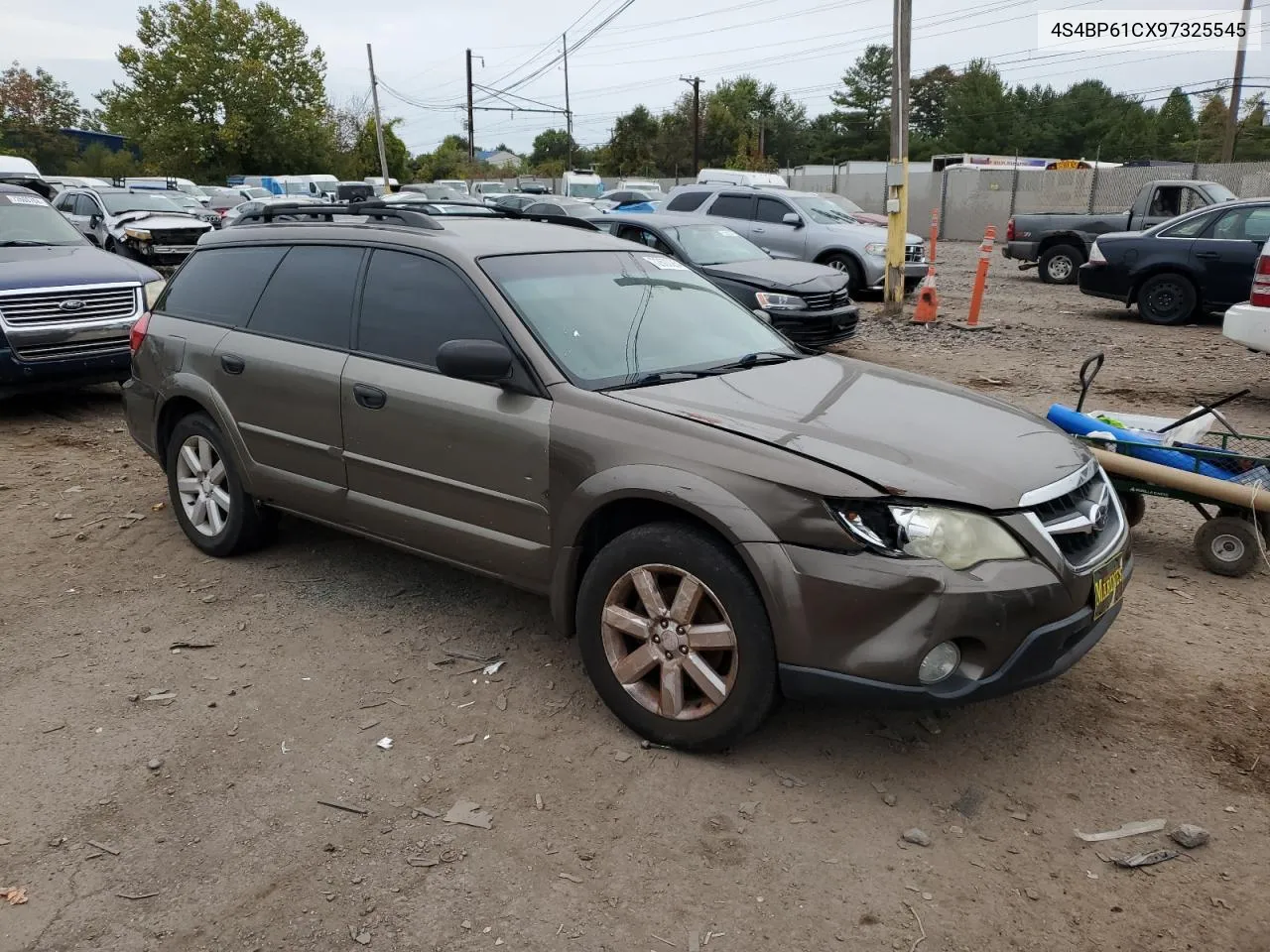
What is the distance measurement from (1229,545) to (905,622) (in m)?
2.83

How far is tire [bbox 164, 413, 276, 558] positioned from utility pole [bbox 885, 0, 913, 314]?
10.6m

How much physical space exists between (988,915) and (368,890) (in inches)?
65.0

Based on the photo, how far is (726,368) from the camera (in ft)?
13.1

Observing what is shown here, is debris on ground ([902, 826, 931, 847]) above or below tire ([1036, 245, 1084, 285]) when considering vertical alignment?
below

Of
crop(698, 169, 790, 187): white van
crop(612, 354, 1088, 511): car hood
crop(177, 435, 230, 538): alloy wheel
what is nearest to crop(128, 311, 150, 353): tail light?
crop(177, 435, 230, 538): alloy wheel

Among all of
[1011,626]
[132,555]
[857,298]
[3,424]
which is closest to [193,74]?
[857,298]

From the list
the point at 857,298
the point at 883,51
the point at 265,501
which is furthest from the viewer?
the point at 883,51

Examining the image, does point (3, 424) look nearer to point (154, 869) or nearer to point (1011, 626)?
point (154, 869)

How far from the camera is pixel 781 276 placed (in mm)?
10492

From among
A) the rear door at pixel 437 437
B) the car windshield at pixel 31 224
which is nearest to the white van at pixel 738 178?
the car windshield at pixel 31 224

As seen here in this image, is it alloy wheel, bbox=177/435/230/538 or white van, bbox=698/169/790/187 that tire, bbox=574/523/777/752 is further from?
white van, bbox=698/169/790/187

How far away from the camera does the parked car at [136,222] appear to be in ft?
57.0

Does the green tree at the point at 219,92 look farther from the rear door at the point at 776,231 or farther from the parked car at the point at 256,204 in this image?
the rear door at the point at 776,231

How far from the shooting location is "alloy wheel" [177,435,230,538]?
5047mm
